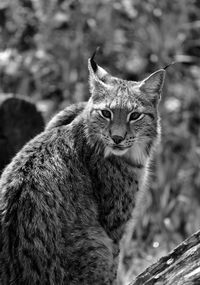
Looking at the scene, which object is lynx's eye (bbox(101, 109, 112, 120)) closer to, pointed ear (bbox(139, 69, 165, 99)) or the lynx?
the lynx

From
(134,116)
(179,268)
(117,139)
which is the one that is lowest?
(179,268)

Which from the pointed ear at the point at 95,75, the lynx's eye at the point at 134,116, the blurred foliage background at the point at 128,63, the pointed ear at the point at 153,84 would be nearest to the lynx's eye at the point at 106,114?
the lynx's eye at the point at 134,116

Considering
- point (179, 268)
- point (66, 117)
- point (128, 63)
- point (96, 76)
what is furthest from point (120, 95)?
point (128, 63)

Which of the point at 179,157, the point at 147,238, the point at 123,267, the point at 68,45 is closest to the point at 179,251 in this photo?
the point at 123,267

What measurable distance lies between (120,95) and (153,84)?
334 mm

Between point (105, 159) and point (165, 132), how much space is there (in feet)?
11.3

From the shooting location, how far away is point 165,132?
8.45m

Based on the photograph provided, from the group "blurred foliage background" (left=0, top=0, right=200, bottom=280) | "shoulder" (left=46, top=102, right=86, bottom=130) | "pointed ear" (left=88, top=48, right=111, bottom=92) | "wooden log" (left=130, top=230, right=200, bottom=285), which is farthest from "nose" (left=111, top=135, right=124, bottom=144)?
"blurred foliage background" (left=0, top=0, right=200, bottom=280)

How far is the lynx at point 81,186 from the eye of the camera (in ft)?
14.1

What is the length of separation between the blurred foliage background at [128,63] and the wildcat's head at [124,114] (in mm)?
2173

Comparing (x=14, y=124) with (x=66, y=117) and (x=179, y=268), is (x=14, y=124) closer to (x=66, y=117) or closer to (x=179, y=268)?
(x=66, y=117)

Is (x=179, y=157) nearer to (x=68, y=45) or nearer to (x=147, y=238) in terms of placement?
(x=147, y=238)

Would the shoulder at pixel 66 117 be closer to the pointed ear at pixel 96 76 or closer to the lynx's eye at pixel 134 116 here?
the pointed ear at pixel 96 76

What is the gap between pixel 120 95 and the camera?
511cm
